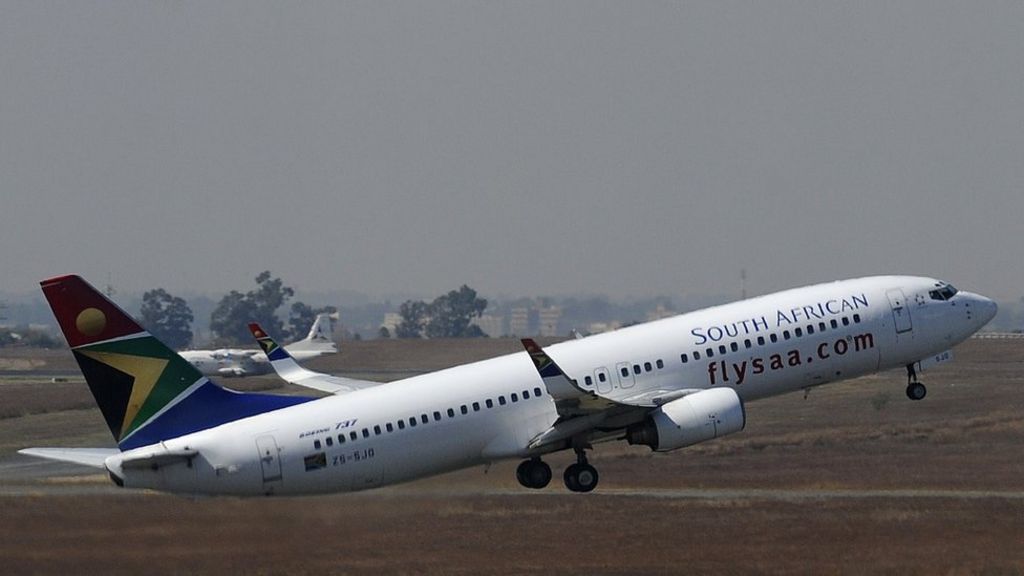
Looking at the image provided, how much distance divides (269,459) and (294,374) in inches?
400

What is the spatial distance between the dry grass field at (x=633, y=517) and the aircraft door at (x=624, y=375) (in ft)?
23.3

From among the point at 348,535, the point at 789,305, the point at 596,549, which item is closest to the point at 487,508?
the point at 596,549

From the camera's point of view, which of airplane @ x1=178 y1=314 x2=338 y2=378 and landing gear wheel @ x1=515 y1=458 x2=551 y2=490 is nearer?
landing gear wheel @ x1=515 y1=458 x2=551 y2=490

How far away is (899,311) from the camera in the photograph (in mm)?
60719

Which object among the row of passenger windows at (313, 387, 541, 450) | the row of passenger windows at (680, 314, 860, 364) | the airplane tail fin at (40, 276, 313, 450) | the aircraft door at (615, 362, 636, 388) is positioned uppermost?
the airplane tail fin at (40, 276, 313, 450)

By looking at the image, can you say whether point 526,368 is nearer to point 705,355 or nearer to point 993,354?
point 705,355

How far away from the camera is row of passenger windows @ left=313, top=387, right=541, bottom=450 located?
178 feet

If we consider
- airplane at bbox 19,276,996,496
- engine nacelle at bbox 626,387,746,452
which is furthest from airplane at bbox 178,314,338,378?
engine nacelle at bbox 626,387,746,452

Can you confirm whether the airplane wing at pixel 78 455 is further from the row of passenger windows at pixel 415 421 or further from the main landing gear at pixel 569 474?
the main landing gear at pixel 569 474

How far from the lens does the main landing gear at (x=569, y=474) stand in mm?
A: 57844

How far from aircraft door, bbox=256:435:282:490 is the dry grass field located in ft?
11.8

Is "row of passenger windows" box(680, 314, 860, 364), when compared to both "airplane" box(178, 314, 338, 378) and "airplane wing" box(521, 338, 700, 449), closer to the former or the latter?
"airplane wing" box(521, 338, 700, 449)

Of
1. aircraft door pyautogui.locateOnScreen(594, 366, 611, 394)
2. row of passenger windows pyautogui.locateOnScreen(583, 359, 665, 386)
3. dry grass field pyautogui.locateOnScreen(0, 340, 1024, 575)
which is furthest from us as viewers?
dry grass field pyautogui.locateOnScreen(0, 340, 1024, 575)

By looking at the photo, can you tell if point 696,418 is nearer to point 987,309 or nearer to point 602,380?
point 602,380
